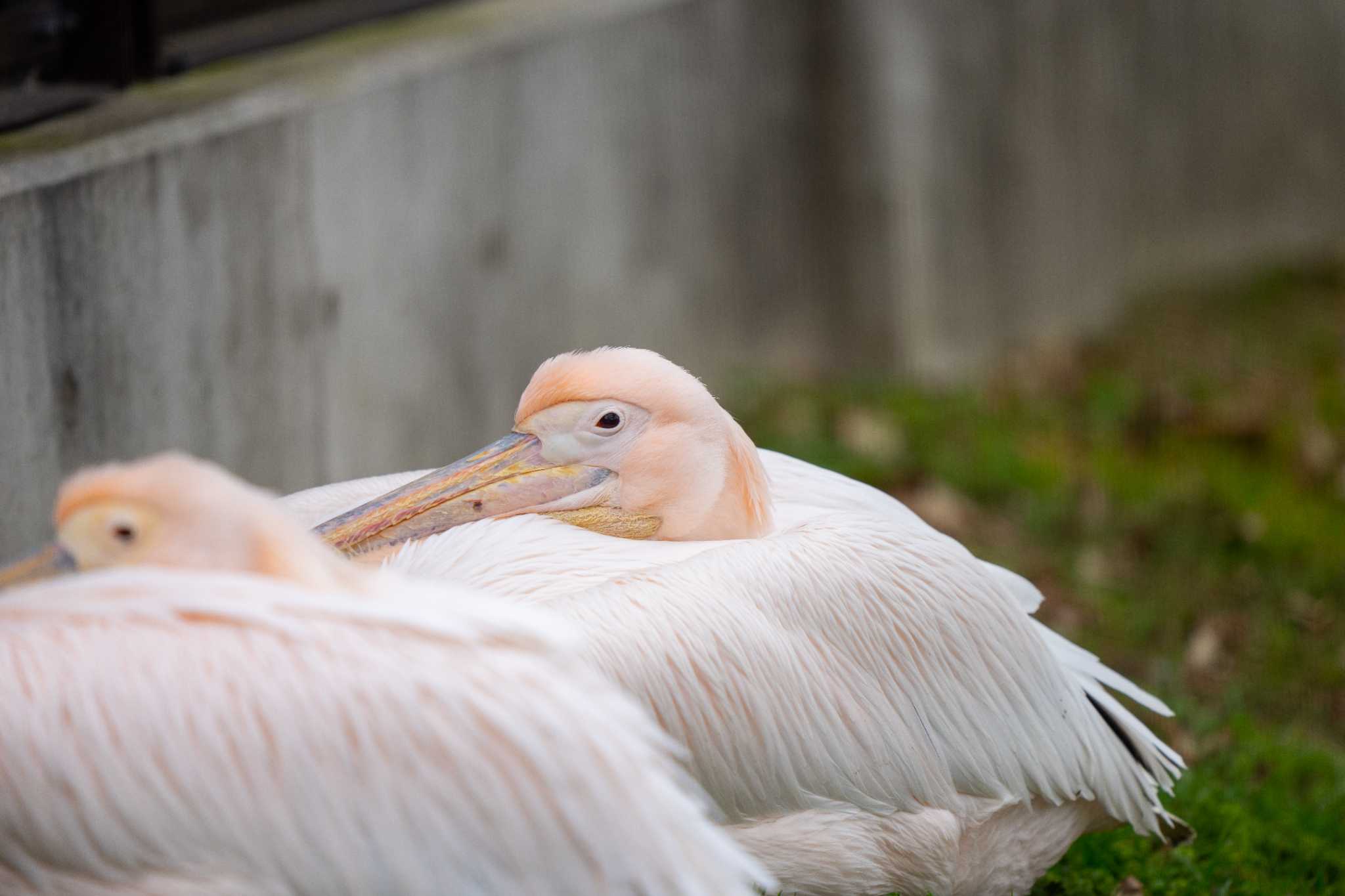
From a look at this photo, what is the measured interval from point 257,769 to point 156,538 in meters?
0.39

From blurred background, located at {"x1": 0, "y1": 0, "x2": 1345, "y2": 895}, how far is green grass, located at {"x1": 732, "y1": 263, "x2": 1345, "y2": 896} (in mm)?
16

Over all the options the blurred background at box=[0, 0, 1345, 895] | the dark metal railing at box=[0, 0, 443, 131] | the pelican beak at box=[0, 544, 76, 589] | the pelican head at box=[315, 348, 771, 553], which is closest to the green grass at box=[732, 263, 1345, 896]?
the blurred background at box=[0, 0, 1345, 895]

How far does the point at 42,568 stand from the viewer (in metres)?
2.21

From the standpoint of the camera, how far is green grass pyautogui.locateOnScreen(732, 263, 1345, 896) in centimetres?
351

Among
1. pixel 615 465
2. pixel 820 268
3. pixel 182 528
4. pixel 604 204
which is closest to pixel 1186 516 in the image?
pixel 820 268

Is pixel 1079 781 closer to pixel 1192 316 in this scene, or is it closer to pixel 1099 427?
pixel 1099 427

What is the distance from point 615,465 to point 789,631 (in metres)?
0.51

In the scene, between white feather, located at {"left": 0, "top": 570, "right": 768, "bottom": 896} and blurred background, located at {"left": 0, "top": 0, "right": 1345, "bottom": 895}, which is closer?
white feather, located at {"left": 0, "top": 570, "right": 768, "bottom": 896}

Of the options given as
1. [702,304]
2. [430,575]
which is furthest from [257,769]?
[702,304]

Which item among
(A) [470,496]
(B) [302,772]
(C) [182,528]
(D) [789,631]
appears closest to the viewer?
(B) [302,772]

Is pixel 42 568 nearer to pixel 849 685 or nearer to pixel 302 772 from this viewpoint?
pixel 302 772

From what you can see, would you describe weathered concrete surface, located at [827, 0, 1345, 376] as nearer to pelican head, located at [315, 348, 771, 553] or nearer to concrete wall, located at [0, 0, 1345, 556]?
concrete wall, located at [0, 0, 1345, 556]

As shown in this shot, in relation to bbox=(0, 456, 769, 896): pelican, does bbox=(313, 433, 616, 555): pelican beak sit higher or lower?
higher

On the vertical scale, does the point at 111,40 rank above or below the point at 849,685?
above
